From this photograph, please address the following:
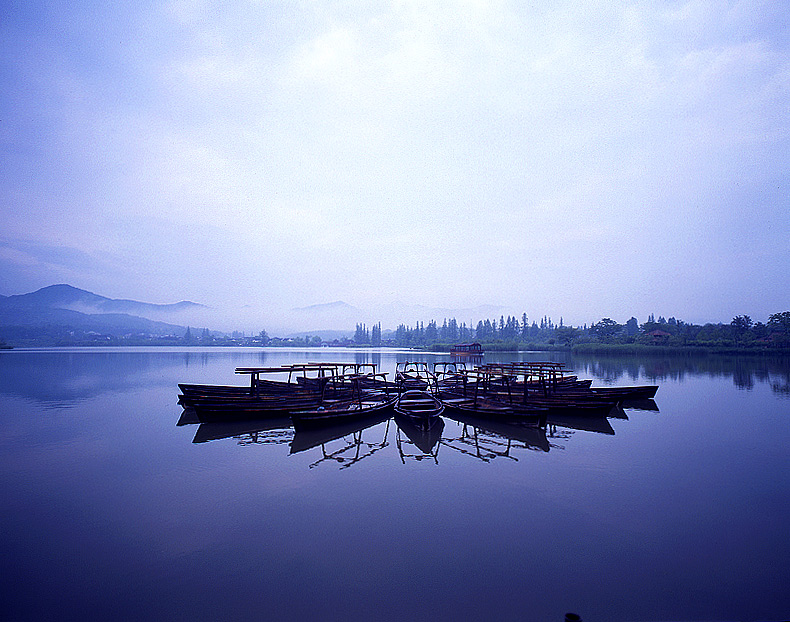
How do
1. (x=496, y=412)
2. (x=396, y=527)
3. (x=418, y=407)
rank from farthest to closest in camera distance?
(x=418, y=407) → (x=496, y=412) → (x=396, y=527)

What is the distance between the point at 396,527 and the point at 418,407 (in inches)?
395

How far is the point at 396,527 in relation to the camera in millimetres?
8156

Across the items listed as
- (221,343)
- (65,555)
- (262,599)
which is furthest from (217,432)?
(221,343)

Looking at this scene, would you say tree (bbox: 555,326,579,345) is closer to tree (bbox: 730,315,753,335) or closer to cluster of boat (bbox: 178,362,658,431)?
tree (bbox: 730,315,753,335)

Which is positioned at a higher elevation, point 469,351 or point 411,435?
point 469,351

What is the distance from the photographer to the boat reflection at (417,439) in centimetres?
1329

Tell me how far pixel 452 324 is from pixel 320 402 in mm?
140848

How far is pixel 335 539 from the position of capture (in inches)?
303

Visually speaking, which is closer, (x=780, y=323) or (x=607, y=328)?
(x=780, y=323)

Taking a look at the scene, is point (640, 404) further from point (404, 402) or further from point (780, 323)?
point (780, 323)

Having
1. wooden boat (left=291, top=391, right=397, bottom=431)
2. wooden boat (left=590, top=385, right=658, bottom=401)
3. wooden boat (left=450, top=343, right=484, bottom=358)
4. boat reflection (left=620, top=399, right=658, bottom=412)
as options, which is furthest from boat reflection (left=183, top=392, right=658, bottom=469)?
wooden boat (left=450, top=343, right=484, bottom=358)

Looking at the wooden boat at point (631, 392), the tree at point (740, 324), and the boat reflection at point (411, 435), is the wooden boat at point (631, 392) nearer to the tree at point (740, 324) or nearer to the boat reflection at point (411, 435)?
the boat reflection at point (411, 435)

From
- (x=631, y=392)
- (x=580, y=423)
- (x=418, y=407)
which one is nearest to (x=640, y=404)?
(x=631, y=392)

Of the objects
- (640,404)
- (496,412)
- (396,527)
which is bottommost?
(640,404)
